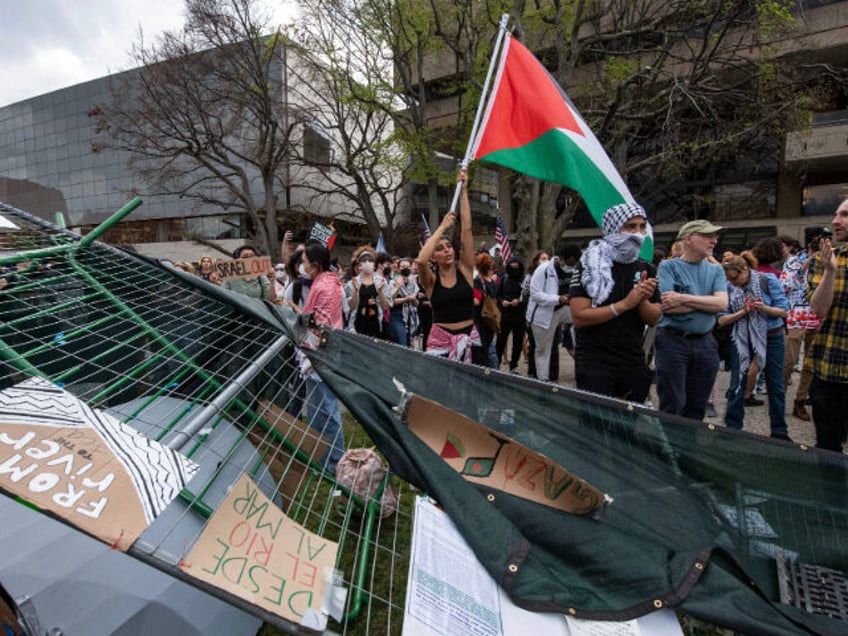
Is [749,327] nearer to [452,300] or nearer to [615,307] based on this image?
[615,307]

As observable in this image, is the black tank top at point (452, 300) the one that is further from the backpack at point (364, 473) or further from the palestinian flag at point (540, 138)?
the backpack at point (364, 473)

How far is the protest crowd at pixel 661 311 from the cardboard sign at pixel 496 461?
1.15 m

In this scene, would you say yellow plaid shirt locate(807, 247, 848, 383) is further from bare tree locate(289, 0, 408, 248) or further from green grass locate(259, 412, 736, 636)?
bare tree locate(289, 0, 408, 248)

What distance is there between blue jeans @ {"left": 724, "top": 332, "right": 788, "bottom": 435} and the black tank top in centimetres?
265

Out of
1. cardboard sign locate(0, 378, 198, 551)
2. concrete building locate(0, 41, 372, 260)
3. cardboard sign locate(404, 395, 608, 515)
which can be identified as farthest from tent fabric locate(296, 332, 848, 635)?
concrete building locate(0, 41, 372, 260)

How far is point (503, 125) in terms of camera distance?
3990 mm

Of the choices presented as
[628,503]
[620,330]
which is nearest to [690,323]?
[620,330]

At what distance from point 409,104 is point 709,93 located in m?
11.6

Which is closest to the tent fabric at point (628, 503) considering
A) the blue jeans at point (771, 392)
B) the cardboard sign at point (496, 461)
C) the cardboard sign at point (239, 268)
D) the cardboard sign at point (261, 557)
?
the cardboard sign at point (496, 461)

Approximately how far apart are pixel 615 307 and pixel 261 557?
2557 millimetres

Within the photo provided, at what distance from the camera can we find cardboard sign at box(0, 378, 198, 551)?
930 mm

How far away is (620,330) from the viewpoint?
318cm

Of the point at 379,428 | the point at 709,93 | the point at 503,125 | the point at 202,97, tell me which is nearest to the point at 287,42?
the point at 202,97

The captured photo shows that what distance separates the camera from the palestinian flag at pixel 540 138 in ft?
12.1
